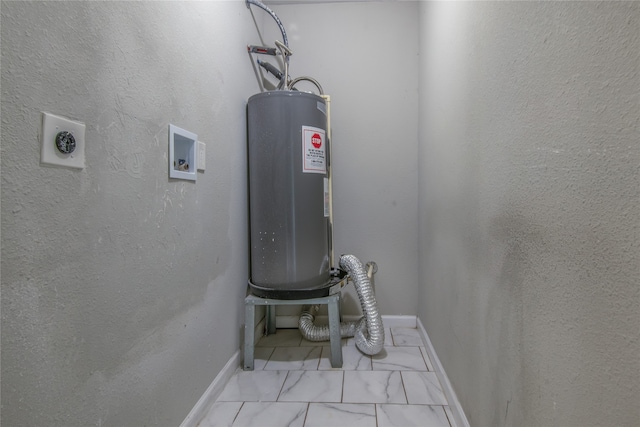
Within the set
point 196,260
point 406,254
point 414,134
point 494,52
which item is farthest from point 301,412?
point 414,134

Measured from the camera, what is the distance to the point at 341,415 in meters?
1.26

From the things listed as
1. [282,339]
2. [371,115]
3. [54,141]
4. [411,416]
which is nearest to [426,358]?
[411,416]

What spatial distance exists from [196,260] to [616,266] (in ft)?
4.00

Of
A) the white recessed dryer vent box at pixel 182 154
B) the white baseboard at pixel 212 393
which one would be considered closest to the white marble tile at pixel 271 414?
the white baseboard at pixel 212 393

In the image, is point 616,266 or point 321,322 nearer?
point 616,266

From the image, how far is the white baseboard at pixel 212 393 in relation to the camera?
118 cm

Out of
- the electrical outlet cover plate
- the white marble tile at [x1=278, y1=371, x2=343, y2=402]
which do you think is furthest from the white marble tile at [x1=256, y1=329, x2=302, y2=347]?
the electrical outlet cover plate

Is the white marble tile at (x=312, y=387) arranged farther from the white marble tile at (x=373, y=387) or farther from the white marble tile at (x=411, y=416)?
the white marble tile at (x=411, y=416)

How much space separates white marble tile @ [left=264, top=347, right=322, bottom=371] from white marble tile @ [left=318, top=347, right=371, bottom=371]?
1.5 inches

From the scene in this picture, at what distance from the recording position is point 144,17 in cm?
90

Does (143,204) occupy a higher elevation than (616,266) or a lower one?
higher

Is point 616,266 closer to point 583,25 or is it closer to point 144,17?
point 583,25

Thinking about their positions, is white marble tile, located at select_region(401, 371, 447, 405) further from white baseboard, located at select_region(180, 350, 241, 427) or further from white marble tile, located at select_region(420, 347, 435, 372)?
white baseboard, located at select_region(180, 350, 241, 427)

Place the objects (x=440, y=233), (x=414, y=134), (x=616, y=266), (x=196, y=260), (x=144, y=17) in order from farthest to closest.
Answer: (x=414, y=134)
(x=440, y=233)
(x=196, y=260)
(x=144, y=17)
(x=616, y=266)
